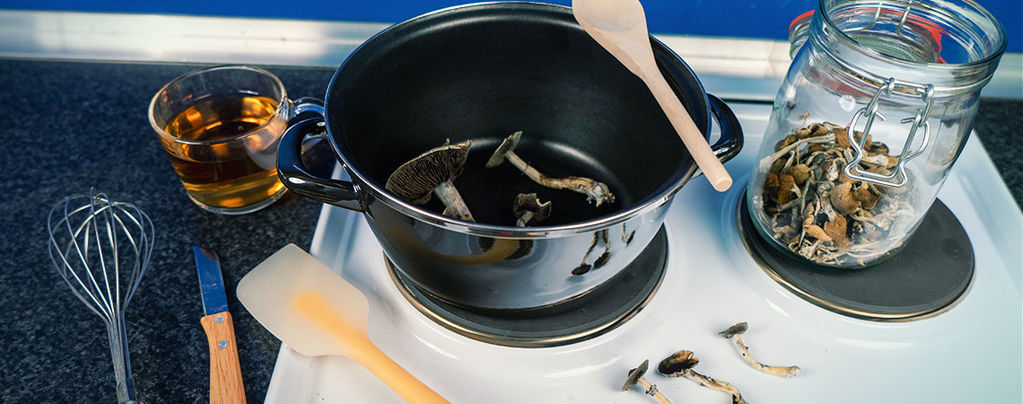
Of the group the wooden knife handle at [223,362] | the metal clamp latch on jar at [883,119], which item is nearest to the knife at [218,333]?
the wooden knife handle at [223,362]

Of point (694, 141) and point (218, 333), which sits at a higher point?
point (694, 141)

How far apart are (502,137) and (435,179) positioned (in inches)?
5.7

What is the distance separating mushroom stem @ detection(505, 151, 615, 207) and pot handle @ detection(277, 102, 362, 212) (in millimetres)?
206

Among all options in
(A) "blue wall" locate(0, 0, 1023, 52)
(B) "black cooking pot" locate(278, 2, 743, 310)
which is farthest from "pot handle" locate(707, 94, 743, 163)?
(A) "blue wall" locate(0, 0, 1023, 52)

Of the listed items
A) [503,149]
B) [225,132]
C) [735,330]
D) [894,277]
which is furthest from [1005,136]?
[225,132]

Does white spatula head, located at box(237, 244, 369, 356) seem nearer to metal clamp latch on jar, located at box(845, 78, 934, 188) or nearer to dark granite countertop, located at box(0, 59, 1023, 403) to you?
dark granite countertop, located at box(0, 59, 1023, 403)

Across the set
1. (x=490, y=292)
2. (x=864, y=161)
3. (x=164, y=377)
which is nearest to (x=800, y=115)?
(x=864, y=161)

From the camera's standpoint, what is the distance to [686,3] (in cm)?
92

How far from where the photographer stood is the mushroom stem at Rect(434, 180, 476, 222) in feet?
2.06

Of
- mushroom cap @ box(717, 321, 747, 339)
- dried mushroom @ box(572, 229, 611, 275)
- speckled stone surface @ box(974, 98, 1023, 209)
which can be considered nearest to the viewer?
dried mushroom @ box(572, 229, 611, 275)

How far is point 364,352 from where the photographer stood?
563 millimetres

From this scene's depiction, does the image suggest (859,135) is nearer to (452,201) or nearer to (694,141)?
(694,141)

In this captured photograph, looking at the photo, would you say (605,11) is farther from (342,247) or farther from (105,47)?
(105,47)

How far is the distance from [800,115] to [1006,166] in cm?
35
